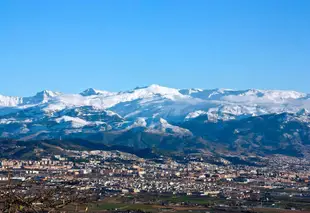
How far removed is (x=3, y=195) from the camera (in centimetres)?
830

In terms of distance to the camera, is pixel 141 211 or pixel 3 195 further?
pixel 141 211

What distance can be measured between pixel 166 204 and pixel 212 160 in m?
92.0

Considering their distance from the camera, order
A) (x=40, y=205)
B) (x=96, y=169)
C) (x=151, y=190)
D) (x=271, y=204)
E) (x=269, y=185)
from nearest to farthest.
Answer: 1. (x=40, y=205)
2. (x=271, y=204)
3. (x=151, y=190)
4. (x=269, y=185)
5. (x=96, y=169)

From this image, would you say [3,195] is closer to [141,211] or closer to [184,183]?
[141,211]

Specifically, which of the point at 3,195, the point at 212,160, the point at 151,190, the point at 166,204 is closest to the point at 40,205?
the point at 3,195

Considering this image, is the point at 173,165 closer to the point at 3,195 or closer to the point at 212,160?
the point at 212,160

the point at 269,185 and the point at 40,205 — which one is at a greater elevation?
the point at 269,185

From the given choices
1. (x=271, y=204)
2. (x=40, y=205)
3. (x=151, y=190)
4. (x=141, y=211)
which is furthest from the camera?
(x=151, y=190)

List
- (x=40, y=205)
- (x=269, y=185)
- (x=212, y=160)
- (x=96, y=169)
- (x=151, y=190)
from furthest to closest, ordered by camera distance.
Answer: (x=212, y=160), (x=96, y=169), (x=269, y=185), (x=151, y=190), (x=40, y=205)

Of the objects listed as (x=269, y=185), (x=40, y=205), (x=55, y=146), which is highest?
(x=55, y=146)

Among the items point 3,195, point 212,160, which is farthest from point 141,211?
point 212,160

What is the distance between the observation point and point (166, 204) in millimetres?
81562

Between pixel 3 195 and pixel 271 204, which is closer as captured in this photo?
pixel 3 195

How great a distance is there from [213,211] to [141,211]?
781 cm
